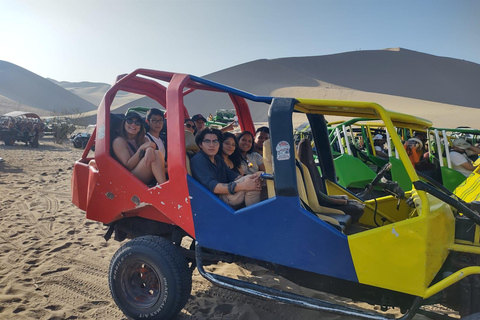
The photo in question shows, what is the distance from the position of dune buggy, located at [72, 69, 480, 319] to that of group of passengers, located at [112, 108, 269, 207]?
15 centimetres

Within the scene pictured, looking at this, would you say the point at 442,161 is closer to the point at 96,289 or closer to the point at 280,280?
the point at 280,280

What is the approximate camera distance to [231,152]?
4074mm

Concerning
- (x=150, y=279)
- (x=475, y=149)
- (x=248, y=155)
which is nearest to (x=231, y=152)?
(x=248, y=155)

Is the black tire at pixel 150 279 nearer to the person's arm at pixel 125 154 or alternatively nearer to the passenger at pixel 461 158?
the person's arm at pixel 125 154

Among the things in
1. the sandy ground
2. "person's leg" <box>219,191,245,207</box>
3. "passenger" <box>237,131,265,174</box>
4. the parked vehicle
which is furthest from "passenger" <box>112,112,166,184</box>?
the parked vehicle

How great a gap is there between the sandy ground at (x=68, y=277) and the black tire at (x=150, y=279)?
0.84 ft

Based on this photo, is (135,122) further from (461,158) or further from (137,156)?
(461,158)

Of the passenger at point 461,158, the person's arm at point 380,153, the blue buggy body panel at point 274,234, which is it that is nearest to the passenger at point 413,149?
the passenger at point 461,158

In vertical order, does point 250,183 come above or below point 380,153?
below

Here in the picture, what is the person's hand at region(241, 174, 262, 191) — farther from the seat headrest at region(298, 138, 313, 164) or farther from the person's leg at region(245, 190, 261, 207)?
the seat headrest at region(298, 138, 313, 164)

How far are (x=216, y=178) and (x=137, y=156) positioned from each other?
82 centimetres

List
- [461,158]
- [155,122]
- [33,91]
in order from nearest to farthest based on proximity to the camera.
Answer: [155,122] < [461,158] < [33,91]

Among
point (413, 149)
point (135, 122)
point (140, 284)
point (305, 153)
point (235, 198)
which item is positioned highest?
point (135, 122)

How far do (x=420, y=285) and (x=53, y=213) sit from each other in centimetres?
640
